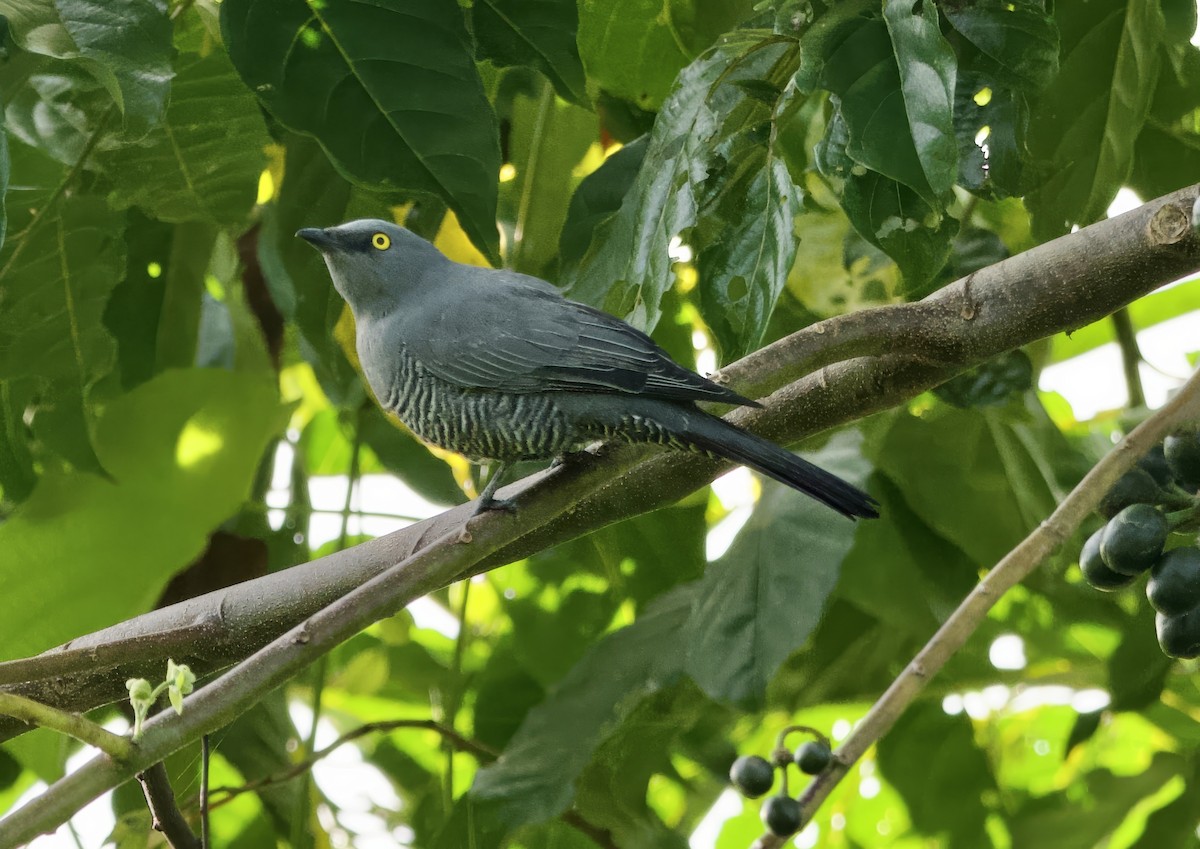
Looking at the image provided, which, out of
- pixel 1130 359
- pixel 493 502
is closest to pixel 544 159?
pixel 493 502

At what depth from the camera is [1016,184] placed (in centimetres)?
171

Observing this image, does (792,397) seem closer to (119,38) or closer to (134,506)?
(119,38)

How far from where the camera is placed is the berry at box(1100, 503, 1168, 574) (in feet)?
4.85

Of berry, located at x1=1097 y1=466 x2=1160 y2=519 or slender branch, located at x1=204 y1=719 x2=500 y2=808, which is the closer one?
berry, located at x1=1097 y1=466 x2=1160 y2=519

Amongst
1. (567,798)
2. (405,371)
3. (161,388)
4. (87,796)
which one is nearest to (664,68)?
(405,371)

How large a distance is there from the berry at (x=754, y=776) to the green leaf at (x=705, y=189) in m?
0.64

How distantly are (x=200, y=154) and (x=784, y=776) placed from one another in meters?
1.34

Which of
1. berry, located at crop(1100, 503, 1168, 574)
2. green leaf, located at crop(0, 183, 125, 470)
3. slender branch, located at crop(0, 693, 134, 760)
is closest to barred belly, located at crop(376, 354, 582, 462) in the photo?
green leaf, located at crop(0, 183, 125, 470)

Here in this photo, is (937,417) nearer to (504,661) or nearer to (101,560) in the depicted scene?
(504,661)

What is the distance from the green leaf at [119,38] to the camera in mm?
1488

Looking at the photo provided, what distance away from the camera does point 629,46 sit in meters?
2.13

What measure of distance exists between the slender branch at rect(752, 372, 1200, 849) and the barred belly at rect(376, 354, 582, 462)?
618mm

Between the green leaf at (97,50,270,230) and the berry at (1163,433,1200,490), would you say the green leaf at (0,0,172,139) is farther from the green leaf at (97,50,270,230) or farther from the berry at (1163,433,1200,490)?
the berry at (1163,433,1200,490)

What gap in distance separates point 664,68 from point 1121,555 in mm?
1130
